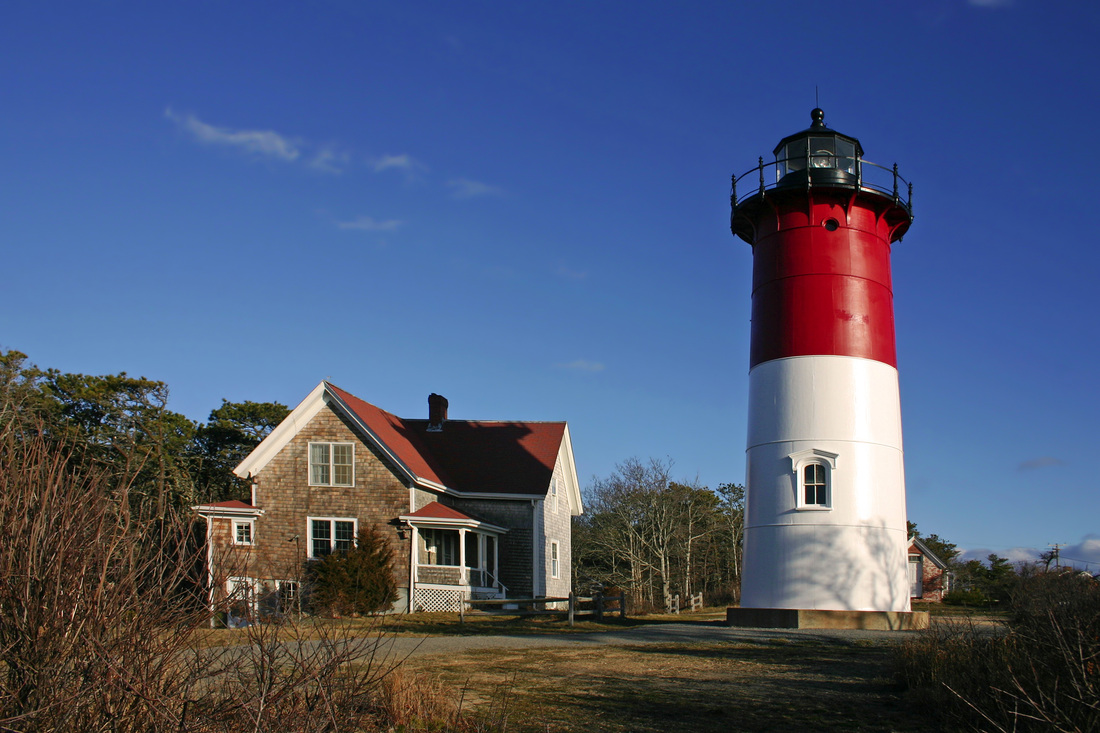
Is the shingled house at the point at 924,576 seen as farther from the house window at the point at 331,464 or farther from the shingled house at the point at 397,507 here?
the house window at the point at 331,464

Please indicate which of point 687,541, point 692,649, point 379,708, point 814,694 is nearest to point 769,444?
point 692,649

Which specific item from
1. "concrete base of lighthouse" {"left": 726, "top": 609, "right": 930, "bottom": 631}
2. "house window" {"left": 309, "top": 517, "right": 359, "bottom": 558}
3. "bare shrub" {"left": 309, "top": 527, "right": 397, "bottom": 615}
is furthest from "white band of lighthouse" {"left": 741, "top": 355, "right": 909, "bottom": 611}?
"house window" {"left": 309, "top": 517, "right": 359, "bottom": 558}

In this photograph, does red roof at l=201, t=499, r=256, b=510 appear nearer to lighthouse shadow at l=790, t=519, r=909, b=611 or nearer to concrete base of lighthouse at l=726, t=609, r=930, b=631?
concrete base of lighthouse at l=726, t=609, r=930, b=631

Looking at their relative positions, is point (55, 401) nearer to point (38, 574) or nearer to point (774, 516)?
point (774, 516)

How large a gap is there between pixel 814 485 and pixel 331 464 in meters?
14.4

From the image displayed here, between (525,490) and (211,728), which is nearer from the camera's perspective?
(211,728)

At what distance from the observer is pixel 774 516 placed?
19281 mm

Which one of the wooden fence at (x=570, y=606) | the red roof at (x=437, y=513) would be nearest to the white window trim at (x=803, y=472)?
the wooden fence at (x=570, y=606)

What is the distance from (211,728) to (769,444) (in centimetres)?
1629

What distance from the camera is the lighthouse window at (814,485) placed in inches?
746

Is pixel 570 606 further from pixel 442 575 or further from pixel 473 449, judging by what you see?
pixel 473 449

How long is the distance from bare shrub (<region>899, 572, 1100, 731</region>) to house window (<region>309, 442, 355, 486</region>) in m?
18.7

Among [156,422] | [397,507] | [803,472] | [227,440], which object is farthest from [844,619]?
[227,440]

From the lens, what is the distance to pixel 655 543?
→ 44.2m
